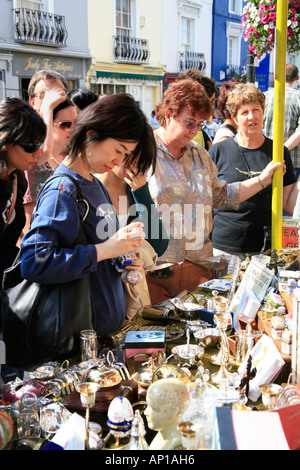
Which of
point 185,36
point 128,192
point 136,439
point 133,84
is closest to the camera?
point 136,439

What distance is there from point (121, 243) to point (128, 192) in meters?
0.58

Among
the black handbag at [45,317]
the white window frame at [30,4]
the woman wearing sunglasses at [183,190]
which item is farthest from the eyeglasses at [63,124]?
the white window frame at [30,4]

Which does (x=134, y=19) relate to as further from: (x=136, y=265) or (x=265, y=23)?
(x=136, y=265)

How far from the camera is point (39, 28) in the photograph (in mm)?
12438

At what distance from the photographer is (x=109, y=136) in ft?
5.14

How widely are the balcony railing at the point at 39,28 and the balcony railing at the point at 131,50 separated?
2206mm

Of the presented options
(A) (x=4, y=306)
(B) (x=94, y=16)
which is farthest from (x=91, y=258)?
(B) (x=94, y=16)

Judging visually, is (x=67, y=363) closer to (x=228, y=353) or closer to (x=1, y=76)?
(x=228, y=353)

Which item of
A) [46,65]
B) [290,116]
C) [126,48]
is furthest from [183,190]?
[126,48]

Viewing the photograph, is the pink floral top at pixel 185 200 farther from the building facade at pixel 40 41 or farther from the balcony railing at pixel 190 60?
the balcony railing at pixel 190 60

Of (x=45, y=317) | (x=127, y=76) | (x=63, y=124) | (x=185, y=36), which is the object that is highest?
(x=185, y=36)

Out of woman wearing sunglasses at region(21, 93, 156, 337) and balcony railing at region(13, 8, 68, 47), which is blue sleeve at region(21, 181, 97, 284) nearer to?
woman wearing sunglasses at region(21, 93, 156, 337)

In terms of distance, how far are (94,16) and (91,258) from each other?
14.2 m

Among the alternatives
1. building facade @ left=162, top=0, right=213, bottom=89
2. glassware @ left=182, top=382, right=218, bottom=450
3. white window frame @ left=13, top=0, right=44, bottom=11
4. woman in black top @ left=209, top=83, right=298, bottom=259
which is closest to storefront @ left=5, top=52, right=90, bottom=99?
white window frame @ left=13, top=0, right=44, bottom=11
